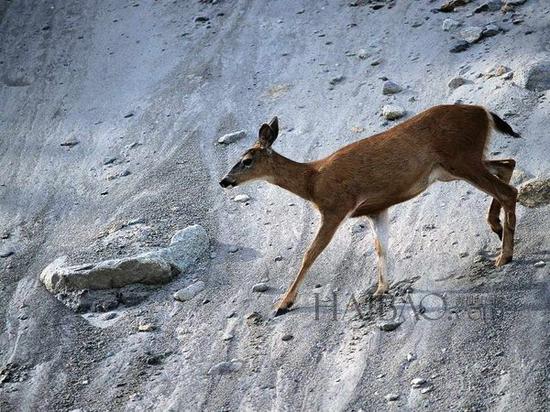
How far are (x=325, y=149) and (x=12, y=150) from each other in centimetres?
459

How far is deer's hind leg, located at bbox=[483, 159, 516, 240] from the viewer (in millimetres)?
9086

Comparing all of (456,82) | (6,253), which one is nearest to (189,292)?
(6,253)

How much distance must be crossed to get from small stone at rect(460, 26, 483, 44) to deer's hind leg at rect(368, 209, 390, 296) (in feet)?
13.8

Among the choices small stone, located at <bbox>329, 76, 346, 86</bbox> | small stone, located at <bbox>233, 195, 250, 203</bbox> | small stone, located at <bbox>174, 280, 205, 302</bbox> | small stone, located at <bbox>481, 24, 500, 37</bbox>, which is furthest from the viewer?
small stone, located at <bbox>329, 76, 346, 86</bbox>

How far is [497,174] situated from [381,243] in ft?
4.09

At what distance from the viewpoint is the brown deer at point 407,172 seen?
8789 millimetres

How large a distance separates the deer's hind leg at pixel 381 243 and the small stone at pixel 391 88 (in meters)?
3.25

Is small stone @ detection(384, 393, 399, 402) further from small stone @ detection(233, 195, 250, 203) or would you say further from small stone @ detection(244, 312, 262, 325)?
small stone @ detection(233, 195, 250, 203)

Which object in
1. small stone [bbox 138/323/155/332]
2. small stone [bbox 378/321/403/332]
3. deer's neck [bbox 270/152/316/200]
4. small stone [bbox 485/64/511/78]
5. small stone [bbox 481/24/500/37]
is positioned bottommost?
small stone [bbox 481/24/500/37]

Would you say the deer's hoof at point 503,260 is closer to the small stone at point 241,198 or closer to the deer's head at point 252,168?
the deer's head at point 252,168

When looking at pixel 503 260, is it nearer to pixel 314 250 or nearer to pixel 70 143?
pixel 314 250

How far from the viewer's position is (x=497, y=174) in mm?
9195

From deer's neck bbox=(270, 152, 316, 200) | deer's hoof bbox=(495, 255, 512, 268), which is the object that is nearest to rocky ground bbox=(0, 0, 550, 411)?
deer's hoof bbox=(495, 255, 512, 268)

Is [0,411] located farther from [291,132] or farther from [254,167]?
[291,132]
